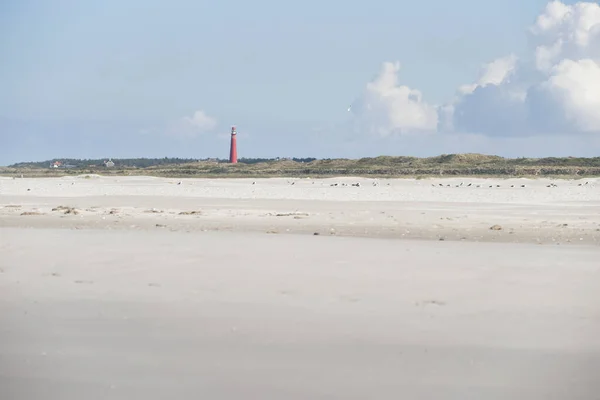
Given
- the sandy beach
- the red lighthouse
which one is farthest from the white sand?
the red lighthouse

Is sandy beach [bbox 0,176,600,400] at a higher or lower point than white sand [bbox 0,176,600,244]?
lower

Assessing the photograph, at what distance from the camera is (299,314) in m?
7.51

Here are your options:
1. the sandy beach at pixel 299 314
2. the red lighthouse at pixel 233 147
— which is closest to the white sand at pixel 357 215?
the sandy beach at pixel 299 314

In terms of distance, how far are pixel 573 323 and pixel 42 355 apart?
472 centimetres

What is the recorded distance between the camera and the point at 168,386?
5402mm

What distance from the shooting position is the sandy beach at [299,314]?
5.53 metres

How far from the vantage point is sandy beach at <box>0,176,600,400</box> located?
18.1 ft

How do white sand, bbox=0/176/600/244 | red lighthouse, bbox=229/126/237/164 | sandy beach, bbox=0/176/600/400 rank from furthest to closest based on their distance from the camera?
red lighthouse, bbox=229/126/237/164, white sand, bbox=0/176/600/244, sandy beach, bbox=0/176/600/400

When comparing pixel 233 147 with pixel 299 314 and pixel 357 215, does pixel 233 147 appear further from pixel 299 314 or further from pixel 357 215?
pixel 299 314

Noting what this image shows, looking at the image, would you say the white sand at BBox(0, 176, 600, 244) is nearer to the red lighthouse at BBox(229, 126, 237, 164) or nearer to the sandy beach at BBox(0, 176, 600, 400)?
the sandy beach at BBox(0, 176, 600, 400)

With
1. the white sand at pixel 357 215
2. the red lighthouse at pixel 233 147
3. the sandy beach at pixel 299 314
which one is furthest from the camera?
the red lighthouse at pixel 233 147

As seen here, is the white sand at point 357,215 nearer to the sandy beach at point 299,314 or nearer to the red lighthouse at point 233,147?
the sandy beach at point 299,314

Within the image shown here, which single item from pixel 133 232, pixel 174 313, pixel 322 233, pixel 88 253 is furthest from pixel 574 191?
pixel 174 313

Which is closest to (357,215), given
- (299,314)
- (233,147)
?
(299,314)
